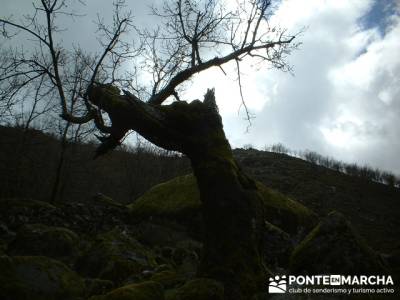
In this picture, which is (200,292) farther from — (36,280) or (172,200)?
(172,200)

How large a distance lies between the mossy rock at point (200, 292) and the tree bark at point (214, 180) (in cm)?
46

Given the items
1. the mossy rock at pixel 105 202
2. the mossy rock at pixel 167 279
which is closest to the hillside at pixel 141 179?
the mossy rock at pixel 105 202

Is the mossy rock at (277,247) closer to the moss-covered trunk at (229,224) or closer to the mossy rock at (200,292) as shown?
the moss-covered trunk at (229,224)

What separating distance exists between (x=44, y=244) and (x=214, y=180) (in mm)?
4114

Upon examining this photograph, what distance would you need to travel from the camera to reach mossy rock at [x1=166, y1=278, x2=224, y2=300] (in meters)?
4.56

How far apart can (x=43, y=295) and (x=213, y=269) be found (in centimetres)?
229

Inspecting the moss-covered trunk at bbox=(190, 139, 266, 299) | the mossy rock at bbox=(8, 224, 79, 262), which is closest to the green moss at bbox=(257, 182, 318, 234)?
the mossy rock at bbox=(8, 224, 79, 262)

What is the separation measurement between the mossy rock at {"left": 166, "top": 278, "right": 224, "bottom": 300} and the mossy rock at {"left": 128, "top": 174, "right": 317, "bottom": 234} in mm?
7960

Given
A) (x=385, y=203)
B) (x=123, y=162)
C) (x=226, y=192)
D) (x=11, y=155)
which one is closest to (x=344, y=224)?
(x=226, y=192)

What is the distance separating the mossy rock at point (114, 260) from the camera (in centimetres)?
648

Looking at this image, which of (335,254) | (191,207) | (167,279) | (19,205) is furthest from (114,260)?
(19,205)

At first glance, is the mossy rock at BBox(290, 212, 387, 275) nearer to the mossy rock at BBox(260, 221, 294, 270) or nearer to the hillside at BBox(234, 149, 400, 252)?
the mossy rock at BBox(260, 221, 294, 270)

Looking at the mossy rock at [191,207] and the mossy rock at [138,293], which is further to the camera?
the mossy rock at [191,207]

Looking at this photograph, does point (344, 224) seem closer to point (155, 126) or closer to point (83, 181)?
point (155, 126)
